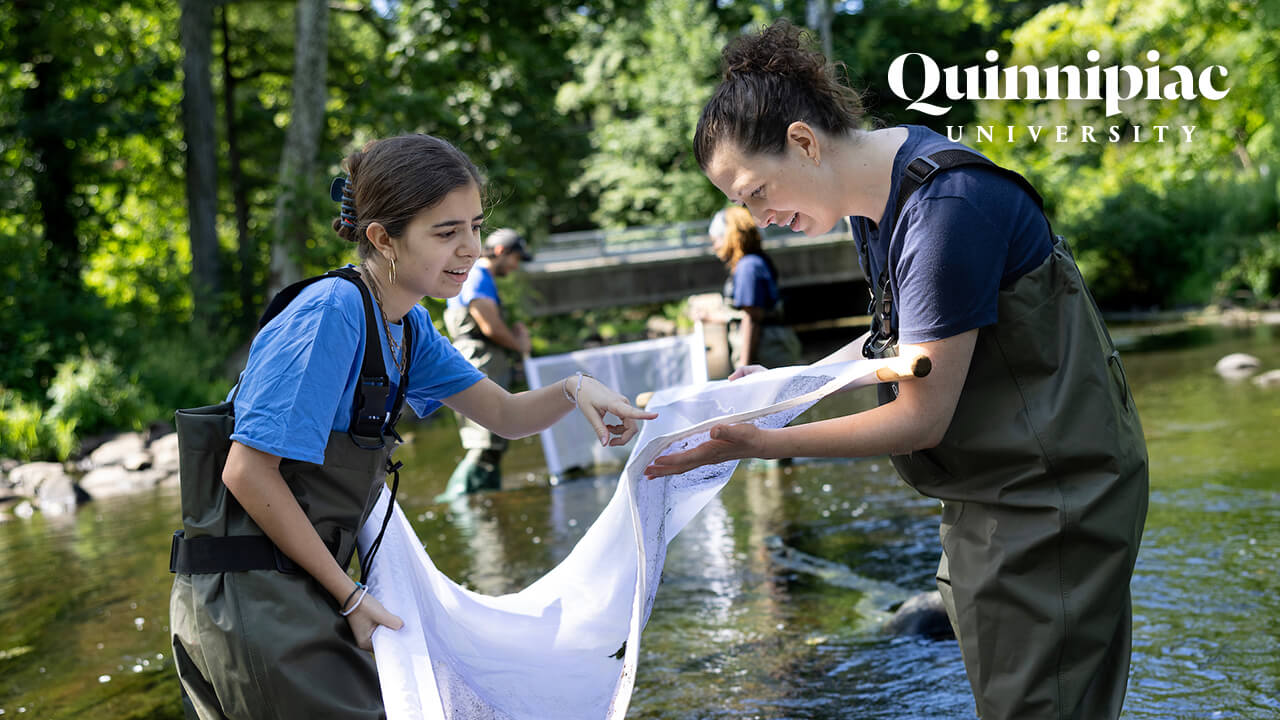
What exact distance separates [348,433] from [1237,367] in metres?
13.5

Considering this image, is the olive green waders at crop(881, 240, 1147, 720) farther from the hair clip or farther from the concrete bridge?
the concrete bridge

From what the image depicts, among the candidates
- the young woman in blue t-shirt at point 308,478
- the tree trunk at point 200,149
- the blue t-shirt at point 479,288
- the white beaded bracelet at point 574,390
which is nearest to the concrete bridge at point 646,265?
the tree trunk at point 200,149

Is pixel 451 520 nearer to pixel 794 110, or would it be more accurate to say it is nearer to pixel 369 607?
pixel 369 607

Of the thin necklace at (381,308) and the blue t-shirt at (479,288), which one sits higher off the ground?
the thin necklace at (381,308)

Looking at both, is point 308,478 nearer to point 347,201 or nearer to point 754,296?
point 347,201

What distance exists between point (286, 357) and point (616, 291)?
23513mm

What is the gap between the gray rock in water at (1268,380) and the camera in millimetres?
11859

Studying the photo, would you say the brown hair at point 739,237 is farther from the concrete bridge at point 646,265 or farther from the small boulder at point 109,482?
the concrete bridge at point 646,265

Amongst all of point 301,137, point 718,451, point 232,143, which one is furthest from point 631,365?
point 232,143

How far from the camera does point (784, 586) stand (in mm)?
5863

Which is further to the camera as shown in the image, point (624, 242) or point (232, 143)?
point (624, 242)

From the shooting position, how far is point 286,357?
2.28 m

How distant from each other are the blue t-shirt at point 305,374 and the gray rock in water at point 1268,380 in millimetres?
11924

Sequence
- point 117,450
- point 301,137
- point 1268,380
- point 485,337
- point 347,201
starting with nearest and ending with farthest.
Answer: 1. point 347,201
2. point 485,337
3. point 1268,380
4. point 117,450
5. point 301,137
